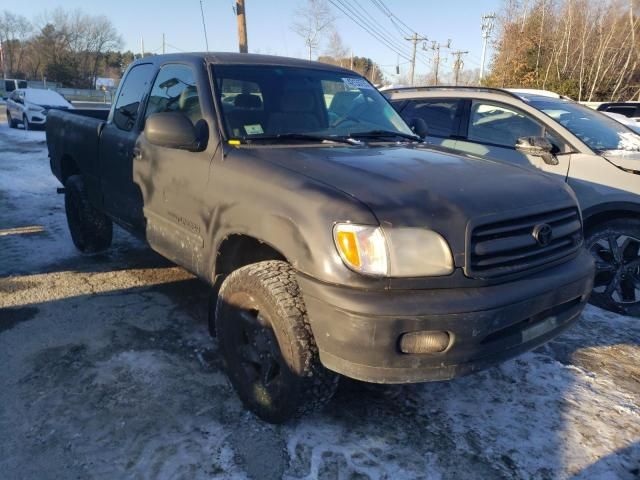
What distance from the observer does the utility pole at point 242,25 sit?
17453mm

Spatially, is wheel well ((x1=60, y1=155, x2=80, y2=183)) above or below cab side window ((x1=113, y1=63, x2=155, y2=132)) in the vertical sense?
below

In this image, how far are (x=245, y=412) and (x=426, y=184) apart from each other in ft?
5.09

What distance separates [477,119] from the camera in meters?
5.41

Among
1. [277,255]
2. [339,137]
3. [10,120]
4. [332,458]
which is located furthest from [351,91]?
[10,120]

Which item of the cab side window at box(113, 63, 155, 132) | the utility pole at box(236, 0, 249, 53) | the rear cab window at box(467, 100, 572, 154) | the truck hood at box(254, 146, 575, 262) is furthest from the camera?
the utility pole at box(236, 0, 249, 53)

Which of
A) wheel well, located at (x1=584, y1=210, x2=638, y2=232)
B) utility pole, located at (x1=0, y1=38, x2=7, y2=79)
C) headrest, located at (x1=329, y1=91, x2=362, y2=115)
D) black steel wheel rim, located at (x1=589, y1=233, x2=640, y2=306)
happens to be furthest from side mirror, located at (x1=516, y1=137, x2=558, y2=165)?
utility pole, located at (x1=0, y1=38, x2=7, y2=79)

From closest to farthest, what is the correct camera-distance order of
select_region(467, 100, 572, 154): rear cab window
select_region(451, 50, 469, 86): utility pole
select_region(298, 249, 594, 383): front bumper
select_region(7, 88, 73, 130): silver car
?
select_region(298, 249, 594, 383): front bumper, select_region(467, 100, 572, 154): rear cab window, select_region(7, 88, 73, 130): silver car, select_region(451, 50, 469, 86): utility pole

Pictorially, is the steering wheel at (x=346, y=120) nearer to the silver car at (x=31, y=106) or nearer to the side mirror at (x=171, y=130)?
the side mirror at (x=171, y=130)

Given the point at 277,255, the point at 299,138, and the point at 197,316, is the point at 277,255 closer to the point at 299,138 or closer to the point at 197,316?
the point at 299,138

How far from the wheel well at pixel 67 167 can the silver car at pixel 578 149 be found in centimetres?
344

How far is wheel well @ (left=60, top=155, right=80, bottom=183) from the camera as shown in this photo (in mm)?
5277

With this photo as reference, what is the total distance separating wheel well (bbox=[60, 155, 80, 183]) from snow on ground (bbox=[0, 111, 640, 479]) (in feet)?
5.28

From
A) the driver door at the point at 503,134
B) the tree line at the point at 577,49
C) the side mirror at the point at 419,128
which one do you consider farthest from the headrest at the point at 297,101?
the tree line at the point at 577,49

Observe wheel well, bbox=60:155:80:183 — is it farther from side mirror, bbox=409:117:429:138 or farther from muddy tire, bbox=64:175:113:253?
side mirror, bbox=409:117:429:138
